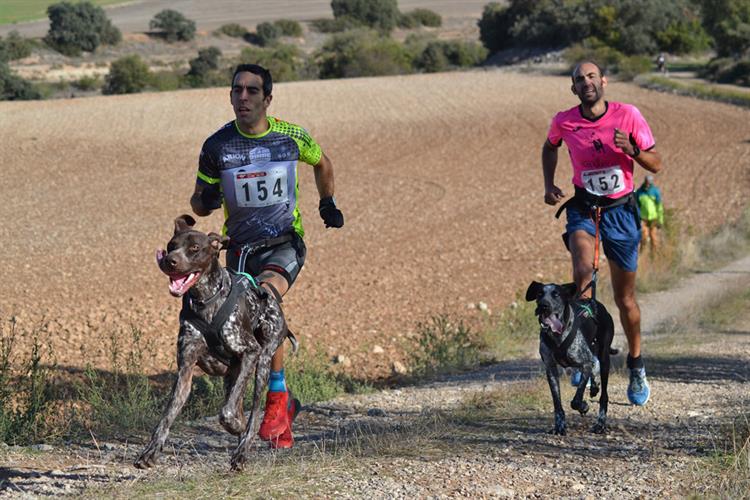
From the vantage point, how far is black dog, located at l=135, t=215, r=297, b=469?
5832 millimetres

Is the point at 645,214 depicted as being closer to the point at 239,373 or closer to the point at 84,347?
the point at 84,347

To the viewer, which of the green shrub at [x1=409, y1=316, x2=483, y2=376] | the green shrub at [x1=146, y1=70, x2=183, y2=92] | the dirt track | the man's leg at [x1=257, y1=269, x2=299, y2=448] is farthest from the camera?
the green shrub at [x1=146, y1=70, x2=183, y2=92]

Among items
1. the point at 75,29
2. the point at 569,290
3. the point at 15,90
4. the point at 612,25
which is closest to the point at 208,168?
the point at 569,290

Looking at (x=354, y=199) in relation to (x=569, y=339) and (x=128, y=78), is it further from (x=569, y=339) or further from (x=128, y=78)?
(x=128, y=78)

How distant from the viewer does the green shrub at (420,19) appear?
411 feet

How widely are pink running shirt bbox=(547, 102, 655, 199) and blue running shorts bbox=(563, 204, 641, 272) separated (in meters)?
0.15

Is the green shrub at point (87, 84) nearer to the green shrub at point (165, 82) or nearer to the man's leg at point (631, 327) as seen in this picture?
the green shrub at point (165, 82)

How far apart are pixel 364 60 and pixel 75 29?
29.8 metres

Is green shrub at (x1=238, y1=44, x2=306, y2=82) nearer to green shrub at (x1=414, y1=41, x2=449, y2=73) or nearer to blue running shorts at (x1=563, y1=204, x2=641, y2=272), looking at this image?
green shrub at (x1=414, y1=41, x2=449, y2=73)

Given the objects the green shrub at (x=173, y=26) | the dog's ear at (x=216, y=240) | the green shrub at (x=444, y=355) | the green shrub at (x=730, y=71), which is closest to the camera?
the dog's ear at (x=216, y=240)

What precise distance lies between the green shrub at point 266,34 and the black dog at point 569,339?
100350 mm

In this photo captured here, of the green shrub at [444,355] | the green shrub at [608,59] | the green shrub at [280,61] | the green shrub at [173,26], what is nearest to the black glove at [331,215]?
the green shrub at [444,355]

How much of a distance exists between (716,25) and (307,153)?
70.0 m

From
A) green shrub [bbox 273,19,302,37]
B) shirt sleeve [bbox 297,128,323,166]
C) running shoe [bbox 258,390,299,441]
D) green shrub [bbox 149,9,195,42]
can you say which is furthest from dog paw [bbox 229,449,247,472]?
green shrub [bbox 273,19,302,37]
